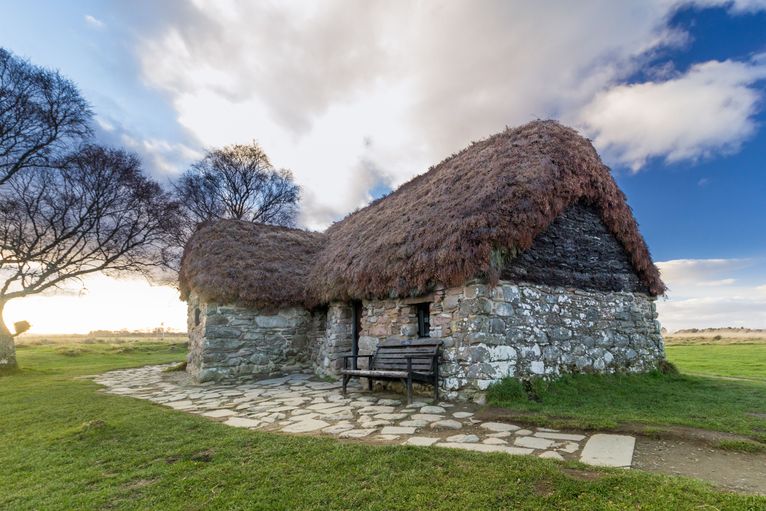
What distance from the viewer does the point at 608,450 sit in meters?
4.45

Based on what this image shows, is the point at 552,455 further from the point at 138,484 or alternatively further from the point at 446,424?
the point at 138,484

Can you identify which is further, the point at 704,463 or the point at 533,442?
the point at 533,442

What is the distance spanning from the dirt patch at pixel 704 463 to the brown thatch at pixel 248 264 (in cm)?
951

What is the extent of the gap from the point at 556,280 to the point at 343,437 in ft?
19.0

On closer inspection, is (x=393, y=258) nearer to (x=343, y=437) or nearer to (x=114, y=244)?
(x=343, y=437)

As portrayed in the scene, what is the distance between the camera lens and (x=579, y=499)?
3275 millimetres

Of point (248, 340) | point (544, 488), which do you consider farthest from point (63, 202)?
point (544, 488)

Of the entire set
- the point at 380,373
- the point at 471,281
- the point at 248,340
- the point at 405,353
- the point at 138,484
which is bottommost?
the point at 138,484

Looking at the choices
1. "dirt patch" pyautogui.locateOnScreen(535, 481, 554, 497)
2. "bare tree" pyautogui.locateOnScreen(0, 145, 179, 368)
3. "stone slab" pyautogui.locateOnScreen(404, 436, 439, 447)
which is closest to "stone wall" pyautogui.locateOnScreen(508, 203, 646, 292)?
"stone slab" pyautogui.locateOnScreen(404, 436, 439, 447)

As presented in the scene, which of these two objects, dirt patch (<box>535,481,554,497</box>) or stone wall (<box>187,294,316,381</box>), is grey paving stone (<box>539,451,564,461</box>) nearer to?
dirt patch (<box>535,481,554,497</box>)

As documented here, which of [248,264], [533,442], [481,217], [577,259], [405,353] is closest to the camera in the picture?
[533,442]

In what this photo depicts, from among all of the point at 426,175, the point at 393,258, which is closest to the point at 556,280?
the point at 393,258

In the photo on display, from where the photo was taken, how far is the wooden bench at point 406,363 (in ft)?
24.6

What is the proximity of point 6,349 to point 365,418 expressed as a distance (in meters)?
15.9
